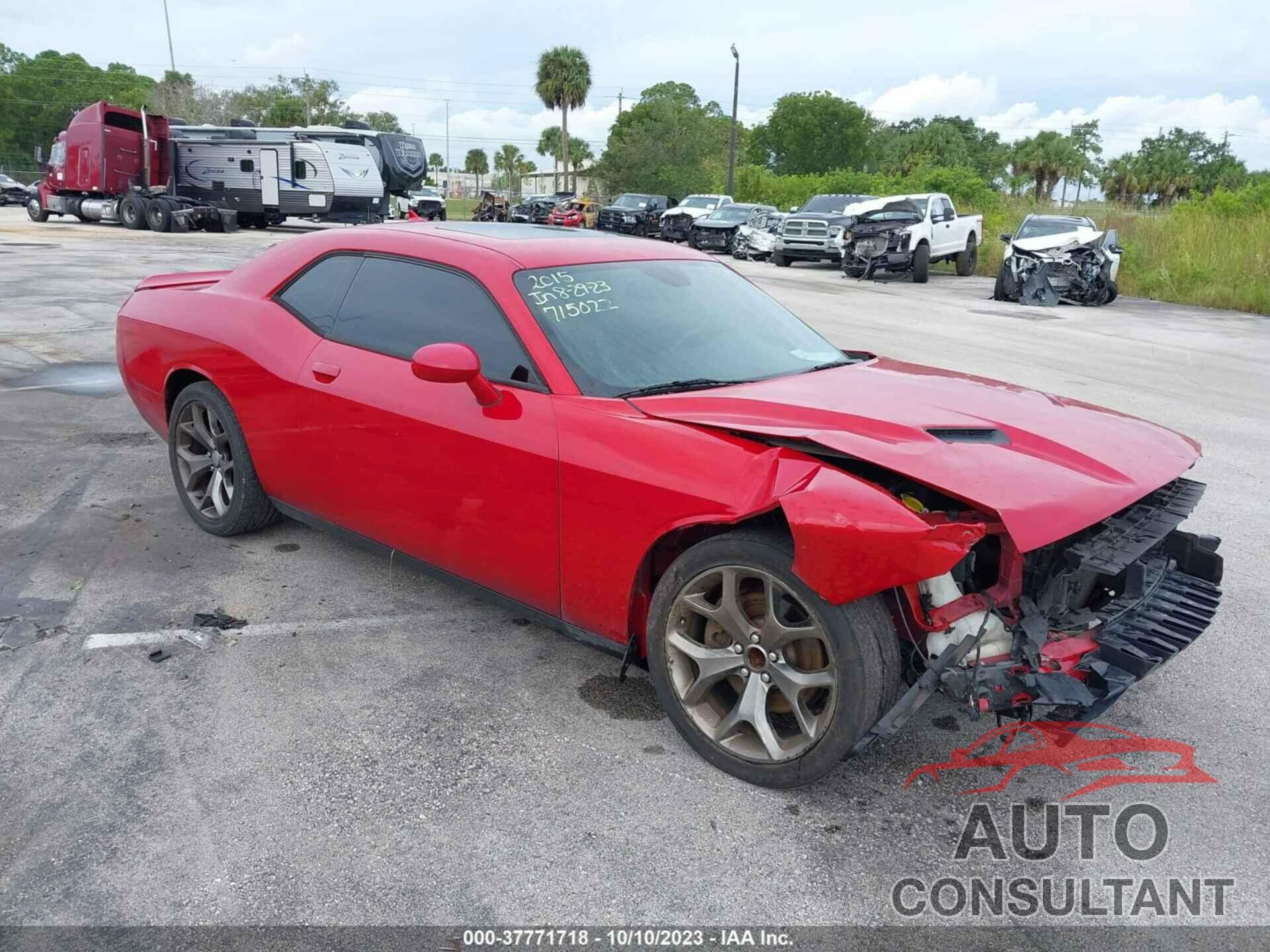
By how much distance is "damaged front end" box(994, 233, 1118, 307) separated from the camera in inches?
716

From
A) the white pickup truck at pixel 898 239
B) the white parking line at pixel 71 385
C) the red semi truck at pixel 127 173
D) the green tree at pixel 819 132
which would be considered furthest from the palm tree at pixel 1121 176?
the white parking line at pixel 71 385

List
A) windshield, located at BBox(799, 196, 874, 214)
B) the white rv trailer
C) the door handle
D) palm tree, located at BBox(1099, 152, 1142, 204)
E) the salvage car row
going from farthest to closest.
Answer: palm tree, located at BBox(1099, 152, 1142, 204) → the white rv trailer → windshield, located at BBox(799, 196, 874, 214) → the salvage car row → the door handle

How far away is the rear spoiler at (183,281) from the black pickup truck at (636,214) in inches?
1140

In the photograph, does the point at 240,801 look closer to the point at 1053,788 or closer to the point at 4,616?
the point at 4,616

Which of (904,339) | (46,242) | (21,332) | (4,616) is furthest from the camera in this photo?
(46,242)

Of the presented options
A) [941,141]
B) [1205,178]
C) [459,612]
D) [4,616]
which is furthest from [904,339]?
[1205,178]

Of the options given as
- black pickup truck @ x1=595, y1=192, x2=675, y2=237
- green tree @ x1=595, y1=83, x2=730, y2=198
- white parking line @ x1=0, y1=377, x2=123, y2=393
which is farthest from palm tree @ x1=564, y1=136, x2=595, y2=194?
white parking line @ x1=0, y1=377, x2=123, y2=393

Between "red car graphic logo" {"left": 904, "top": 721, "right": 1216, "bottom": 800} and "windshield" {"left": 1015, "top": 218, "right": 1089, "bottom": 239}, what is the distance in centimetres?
1772

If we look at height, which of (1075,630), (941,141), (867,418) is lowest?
(1075,630)

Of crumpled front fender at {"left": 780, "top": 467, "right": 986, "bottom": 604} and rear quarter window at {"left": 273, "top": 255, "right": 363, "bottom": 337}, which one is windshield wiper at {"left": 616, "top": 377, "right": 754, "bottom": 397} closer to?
crumpled front fender at {"left": 780, "top": 467, "right": 986, "bottom": 604}

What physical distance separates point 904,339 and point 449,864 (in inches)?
423

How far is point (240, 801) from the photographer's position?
2748 millimetres

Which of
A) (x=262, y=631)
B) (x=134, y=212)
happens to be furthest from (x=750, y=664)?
(x=134, y=212)

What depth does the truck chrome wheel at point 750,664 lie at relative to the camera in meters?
2.72
